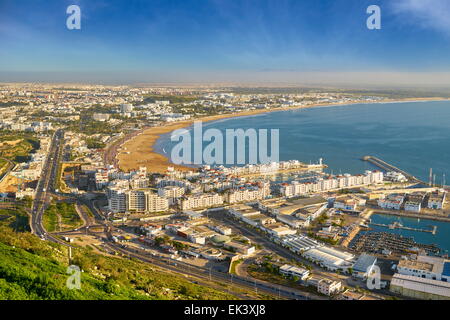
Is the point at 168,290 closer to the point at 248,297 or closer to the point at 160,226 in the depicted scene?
the point at 248,297

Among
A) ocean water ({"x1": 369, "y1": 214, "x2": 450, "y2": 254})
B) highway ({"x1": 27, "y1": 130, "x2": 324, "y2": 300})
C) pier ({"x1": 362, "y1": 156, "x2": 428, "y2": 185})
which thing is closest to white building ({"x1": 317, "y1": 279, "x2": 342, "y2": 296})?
highway ({"x1": 27, "y1": 130, "x2": 324, "y2": 300})

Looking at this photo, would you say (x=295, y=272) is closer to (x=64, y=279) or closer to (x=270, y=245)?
(x=270, y=245)

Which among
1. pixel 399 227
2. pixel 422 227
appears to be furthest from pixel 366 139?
pixel 399 227

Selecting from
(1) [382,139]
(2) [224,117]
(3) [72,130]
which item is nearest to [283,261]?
(1) [382,139]

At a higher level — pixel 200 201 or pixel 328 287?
pixel 200 201

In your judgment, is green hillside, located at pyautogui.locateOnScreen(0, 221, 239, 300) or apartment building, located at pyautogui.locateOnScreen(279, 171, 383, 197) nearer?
green hillside, located at pyautogui.locateOnScreen(0, 221, 239, 300)

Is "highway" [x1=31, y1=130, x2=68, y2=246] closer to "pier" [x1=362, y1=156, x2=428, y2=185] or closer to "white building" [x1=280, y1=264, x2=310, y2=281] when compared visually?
"white building" [x1=280, y1=264, x2=310, y2=281]

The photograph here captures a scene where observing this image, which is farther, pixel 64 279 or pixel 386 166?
pixel 386 166
